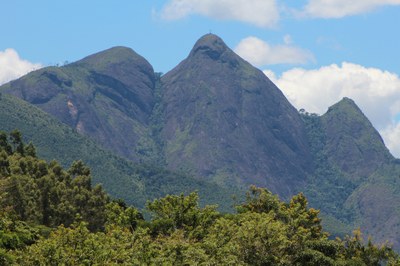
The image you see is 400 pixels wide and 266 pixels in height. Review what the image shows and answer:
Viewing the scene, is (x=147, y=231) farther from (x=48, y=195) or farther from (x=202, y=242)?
(x=48, y=195)

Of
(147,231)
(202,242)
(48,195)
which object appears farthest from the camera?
(48,195)

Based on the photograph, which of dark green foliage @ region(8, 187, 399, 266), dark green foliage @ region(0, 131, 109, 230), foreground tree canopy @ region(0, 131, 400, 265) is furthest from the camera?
dark green foliage @ region(0, 131, 109, 230)

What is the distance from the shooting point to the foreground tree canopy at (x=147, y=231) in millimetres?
60031

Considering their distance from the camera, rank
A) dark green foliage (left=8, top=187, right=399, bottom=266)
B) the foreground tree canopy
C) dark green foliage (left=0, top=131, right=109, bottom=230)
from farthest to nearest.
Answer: dark green foliage (left=0, top=131, right=109, bottom=230) → the foreground tree canopy → dark green foliage (left=8, top=187, right=399, bottom=266)

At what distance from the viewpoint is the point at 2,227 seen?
222 feet

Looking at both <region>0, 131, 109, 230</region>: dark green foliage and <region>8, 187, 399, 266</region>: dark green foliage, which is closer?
<region>8, 187, 399, 266</region>: dark green foliage

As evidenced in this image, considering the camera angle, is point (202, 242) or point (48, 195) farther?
point (48, 195)

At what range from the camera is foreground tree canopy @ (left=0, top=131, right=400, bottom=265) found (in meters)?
60.0

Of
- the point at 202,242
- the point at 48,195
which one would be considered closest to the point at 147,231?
the point at 202,242

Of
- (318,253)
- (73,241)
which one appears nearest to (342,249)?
(318,253)

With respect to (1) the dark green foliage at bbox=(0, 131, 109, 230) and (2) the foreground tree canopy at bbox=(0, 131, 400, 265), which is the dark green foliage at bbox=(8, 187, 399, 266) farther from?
(1) the dark green foliage at bbox=(0, 131, 109, 230)

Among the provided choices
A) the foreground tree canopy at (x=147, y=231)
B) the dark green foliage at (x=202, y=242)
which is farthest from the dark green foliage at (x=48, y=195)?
the dark green foliage at (x=202, y=242)

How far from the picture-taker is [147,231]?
84750mm

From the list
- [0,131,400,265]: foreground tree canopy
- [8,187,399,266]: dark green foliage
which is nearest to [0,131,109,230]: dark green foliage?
[0,131,400,265]: foreground tree canopy
